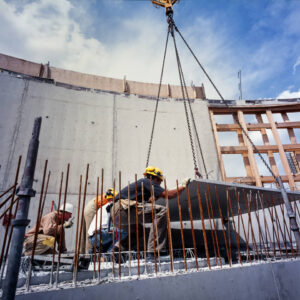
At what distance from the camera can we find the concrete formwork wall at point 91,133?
6.91 meters

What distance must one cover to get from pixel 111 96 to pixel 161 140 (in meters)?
2.75

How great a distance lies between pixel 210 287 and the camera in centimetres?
218

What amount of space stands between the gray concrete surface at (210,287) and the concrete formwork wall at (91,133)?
5050mm

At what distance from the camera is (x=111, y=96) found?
341 inches

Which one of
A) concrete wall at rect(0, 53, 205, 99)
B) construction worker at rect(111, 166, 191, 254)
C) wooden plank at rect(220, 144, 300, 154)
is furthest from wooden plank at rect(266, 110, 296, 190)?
construction worker at rect(111, 166, 191, 254)

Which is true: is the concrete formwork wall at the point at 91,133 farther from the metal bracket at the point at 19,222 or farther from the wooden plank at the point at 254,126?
the metal bracket at the point at 19,222

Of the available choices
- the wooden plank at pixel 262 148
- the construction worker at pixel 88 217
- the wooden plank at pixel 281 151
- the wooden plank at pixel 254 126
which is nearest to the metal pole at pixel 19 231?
the construction worker at pixel 88 217

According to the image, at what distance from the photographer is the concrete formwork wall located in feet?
22.7

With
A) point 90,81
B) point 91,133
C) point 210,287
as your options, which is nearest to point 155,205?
point 210,287

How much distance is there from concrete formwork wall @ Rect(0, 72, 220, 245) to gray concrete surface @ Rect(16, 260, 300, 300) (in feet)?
16.6

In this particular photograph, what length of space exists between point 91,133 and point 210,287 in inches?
263

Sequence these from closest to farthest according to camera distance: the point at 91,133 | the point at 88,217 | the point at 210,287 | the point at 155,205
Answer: the point at 210,287
the point at 155,205
the point at 88,217
the point at 91,133

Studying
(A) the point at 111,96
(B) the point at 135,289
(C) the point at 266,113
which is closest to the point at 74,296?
(B) the point at 135,289

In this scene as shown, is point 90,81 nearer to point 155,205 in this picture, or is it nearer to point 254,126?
point 254,126
